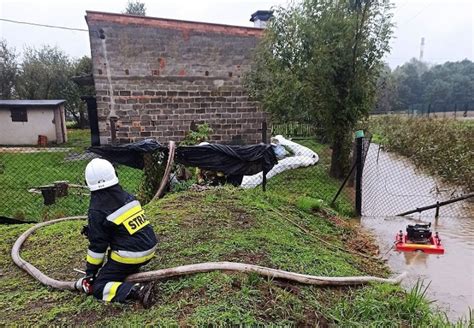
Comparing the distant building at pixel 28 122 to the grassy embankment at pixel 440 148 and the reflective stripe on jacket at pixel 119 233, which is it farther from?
the reflective stripe on jacket at pixel 119 233

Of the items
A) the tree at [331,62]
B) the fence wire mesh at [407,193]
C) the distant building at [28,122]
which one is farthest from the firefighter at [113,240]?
the distant building at [28,122]

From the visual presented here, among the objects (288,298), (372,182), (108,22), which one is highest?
(108,22)

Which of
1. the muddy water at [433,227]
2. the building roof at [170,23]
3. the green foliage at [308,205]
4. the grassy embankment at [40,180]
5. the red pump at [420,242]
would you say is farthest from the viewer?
the building roof at [170,23]

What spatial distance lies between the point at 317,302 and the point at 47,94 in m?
28.2

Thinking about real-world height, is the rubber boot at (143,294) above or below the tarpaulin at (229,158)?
below

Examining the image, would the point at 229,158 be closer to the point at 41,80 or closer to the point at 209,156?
the point at 209,156

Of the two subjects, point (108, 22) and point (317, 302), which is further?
point (108, 22)

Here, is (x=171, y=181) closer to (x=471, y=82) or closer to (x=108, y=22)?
(x=108, y=22)

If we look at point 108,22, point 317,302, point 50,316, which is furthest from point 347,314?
point 108,22

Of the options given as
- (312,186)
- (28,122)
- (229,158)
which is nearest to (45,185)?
(229,158)

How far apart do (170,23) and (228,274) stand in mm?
9573

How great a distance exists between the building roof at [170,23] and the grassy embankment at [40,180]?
433 centimetres

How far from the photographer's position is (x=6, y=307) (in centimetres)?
290

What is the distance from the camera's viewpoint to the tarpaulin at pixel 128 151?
5758 mm
